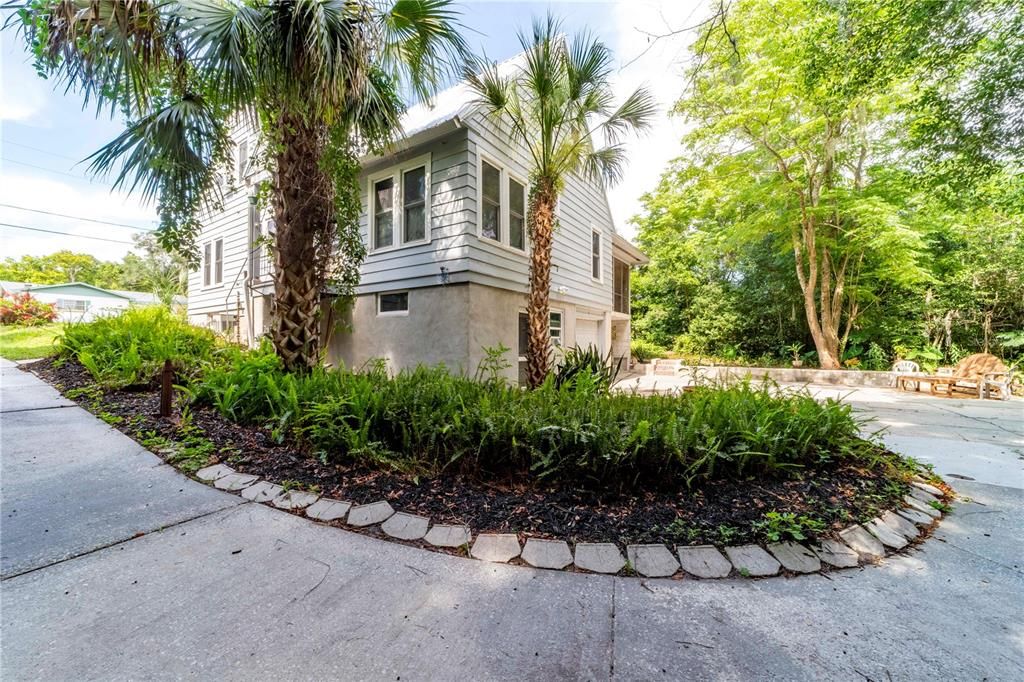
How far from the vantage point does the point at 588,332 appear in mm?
10836

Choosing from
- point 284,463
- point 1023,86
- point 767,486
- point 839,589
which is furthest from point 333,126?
point 1023,86

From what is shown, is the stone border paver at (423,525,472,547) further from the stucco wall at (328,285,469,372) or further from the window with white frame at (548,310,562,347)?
the window with white frame at (548,310,562,347)

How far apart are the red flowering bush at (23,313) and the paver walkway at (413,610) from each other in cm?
1405

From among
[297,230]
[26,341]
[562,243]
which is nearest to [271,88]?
[297,230]

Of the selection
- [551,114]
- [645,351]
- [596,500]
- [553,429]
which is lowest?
[596,500]

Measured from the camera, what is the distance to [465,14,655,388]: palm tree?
545 centimetres

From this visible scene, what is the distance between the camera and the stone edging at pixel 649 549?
200cm

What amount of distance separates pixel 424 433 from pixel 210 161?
4550 mm

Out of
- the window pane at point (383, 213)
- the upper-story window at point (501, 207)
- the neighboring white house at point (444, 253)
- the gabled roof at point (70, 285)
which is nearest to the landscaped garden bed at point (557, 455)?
the neighboring white house at point (444, 253)

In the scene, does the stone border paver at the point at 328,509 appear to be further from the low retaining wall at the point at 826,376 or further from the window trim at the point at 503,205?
the low retaining wall at the point at 826,376

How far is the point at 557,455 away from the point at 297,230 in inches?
151

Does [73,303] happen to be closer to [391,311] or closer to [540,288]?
[391,311]

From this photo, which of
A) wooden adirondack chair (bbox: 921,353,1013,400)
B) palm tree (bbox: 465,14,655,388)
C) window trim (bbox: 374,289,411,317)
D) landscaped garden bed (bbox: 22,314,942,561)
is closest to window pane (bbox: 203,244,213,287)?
window trim (bbox: 374,289,411,317)

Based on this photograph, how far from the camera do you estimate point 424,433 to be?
2979 mm
